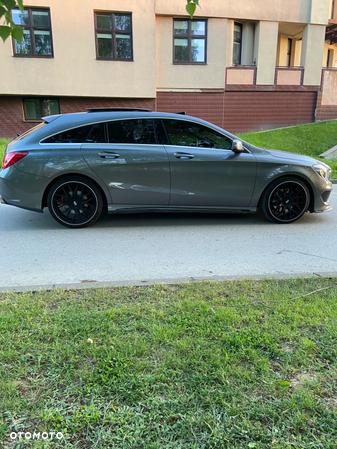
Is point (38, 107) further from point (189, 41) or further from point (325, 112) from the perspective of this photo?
point (325, 112)

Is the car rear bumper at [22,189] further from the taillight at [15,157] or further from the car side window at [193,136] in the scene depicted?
the car side window at [193,136]

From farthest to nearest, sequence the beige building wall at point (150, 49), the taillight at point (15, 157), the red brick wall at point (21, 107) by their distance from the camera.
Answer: the red brick wall at point (21, 107), the beige building wall at point (150, 49), the taillight at point (15, 157)

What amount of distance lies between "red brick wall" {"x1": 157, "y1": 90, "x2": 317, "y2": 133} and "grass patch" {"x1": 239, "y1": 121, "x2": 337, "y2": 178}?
3.23 ft

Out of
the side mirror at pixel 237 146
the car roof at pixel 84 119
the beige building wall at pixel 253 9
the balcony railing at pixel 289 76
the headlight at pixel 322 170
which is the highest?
the beige building wall at pixel 253 9

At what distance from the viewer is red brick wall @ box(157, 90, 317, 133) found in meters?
16.8

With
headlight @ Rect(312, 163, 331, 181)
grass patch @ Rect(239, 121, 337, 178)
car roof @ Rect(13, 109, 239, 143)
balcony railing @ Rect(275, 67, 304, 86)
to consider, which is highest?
balcony railing @ Rect(275, 67, 304, 86)

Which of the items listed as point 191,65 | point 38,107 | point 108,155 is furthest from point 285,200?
point 38,107

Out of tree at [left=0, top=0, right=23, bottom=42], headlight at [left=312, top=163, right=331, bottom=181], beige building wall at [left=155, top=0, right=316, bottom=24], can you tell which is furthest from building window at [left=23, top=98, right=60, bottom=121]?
tree at [left=0, top=0, right=23, bottom=42]

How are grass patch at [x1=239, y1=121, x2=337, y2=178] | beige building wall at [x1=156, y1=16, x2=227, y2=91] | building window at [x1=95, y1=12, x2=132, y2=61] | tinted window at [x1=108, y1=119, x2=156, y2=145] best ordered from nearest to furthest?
tinted window at [x1=108, y1=119, x2=156, y2=145] < grass patch at [x1=239, y1=121, x2=337, y2=178] < building window at [x1=95, y1=12, x2=132, y2=61] < beige building wall at [x1=156, y1=16, x2=227, y2=91]

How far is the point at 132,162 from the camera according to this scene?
5.42 m

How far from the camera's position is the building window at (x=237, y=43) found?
17248 mm

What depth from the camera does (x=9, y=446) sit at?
178 cm

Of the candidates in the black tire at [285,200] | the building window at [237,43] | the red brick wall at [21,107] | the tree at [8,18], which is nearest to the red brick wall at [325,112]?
the building window at [237,43]

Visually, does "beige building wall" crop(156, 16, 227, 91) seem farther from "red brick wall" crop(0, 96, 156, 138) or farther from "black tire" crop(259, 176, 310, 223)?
"black tire" crop(259, 176, 310, 223)
